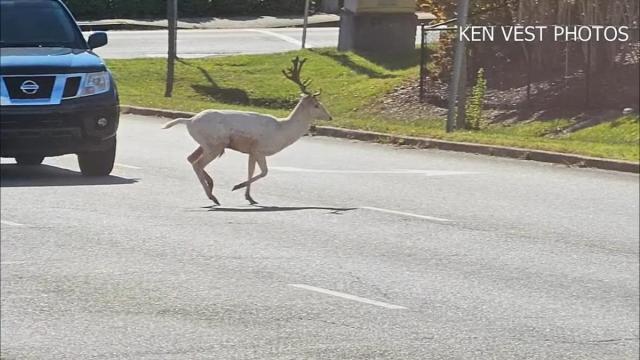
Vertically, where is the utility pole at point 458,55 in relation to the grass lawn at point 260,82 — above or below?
above

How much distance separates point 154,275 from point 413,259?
12.1m

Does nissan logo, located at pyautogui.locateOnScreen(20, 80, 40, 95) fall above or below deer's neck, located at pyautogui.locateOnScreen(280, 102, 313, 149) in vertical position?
above

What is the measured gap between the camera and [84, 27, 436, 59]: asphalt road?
465 centimetres

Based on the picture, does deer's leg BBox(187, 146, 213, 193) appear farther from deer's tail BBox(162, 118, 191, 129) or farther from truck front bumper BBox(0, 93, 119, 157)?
truck front bumper BBox(0, 93, 119, 157)

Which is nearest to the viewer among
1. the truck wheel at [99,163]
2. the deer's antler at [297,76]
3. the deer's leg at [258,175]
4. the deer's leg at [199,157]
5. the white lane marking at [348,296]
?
the truck wheel at [99,163]

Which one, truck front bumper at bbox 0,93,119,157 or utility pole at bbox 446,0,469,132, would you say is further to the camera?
utility pole at bbox 446,0,469,132

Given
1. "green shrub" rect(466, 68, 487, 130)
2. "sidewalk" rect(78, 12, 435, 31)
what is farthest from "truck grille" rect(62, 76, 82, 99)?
"green shrub" rect(466, 68, 487, 130)

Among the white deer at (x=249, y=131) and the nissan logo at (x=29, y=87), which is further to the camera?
the white deer at (x=249, y=131)

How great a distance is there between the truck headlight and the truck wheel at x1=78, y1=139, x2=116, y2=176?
0.79ft

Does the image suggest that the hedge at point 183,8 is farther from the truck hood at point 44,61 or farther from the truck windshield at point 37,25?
the truck hood at point 44,61

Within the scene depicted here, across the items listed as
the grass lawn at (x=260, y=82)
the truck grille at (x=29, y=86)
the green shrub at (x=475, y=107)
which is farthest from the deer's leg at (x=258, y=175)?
the green shrub at (x=475, y=107)

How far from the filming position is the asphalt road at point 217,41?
4.65 metres

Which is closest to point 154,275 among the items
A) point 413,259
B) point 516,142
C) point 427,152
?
point 413,259

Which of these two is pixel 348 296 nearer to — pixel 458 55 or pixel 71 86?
pixel 458 55
